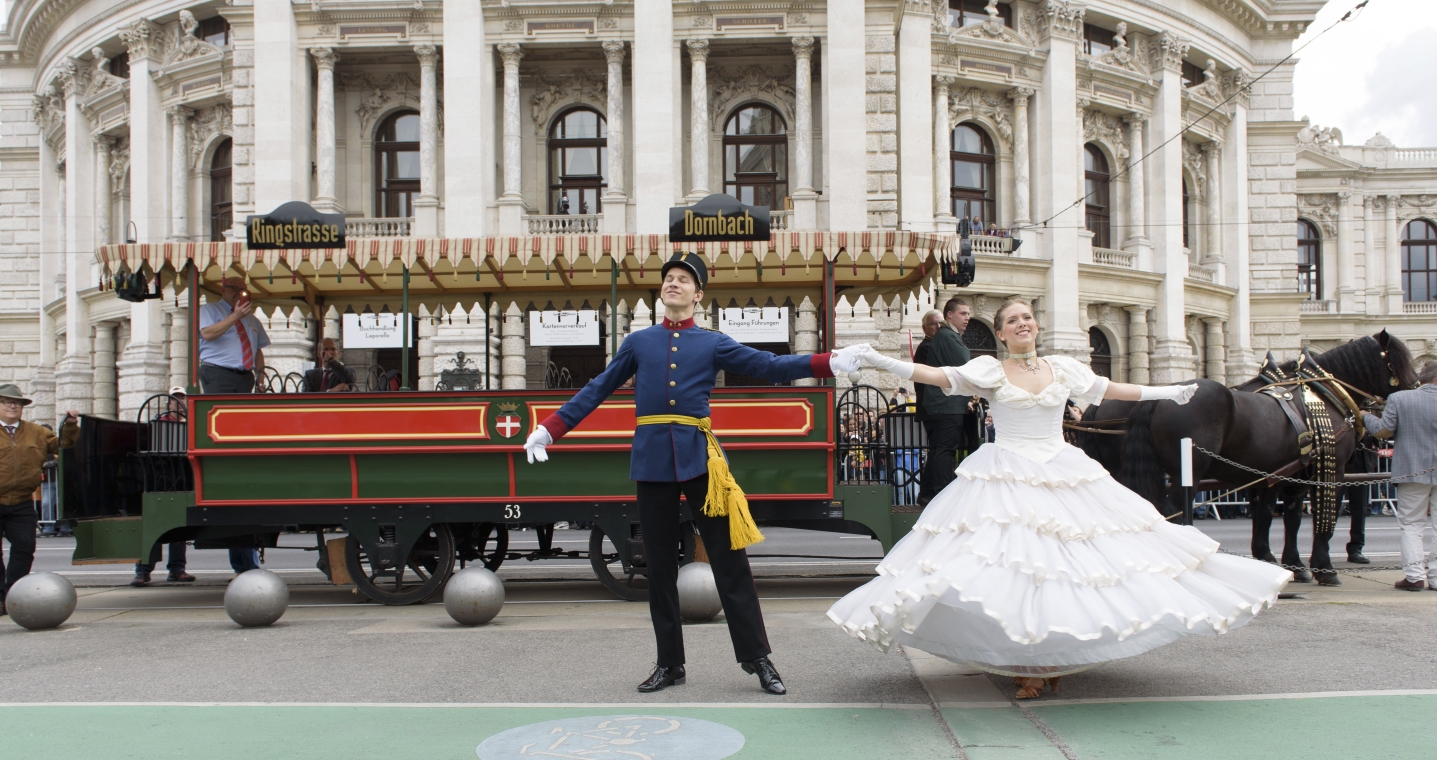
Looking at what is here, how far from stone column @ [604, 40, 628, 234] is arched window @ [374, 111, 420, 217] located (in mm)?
6267

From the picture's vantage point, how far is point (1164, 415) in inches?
351

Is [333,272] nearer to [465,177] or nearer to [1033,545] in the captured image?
[1033,545]

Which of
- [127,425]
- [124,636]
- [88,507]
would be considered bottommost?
[124,636]

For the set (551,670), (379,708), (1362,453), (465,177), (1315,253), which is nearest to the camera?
(379,708)

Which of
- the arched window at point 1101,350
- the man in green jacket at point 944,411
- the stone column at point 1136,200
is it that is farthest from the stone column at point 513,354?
the stone column at point 1136,200

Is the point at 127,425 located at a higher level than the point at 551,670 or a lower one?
higher

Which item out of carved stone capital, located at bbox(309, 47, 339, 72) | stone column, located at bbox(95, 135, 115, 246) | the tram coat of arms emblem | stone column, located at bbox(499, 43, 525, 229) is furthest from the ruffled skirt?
stone column, located at bbox(95, 135, 115, 246)

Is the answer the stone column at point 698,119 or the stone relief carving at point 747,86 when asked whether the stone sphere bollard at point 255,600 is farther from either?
the stone relief carving at point 747,86

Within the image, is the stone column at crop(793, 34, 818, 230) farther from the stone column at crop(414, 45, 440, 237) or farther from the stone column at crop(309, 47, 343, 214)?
the stone column at crop(309, 47, 343, 214)

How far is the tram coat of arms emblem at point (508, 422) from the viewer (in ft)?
30.6

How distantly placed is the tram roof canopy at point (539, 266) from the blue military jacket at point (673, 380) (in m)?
3.63

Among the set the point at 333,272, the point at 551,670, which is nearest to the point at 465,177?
the point at 333,272

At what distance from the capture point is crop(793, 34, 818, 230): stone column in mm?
28172

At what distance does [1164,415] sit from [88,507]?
30.6 feet
